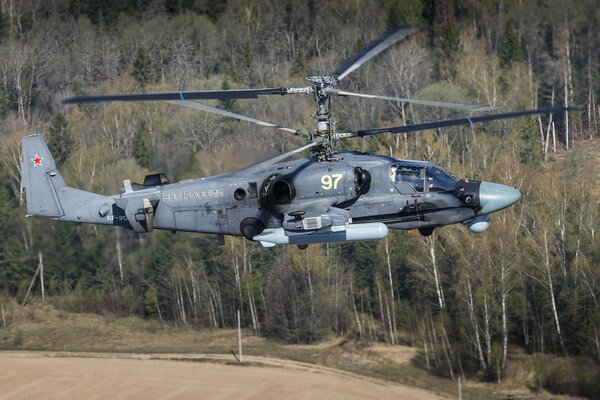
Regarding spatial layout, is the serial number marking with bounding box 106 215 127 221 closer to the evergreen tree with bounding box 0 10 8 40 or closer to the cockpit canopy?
the cockpit canopy

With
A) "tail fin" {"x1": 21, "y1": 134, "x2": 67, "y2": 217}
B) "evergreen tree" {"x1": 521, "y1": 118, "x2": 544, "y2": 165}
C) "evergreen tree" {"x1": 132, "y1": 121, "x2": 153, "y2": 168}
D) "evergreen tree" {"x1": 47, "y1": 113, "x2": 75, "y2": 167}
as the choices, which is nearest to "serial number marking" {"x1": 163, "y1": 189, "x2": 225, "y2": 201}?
"tail fin" {"x1": 21, "y1": 134, "x2": 67, "y2": 217}

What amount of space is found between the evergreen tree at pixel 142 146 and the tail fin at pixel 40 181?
977 inches

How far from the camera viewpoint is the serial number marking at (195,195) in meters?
40.1

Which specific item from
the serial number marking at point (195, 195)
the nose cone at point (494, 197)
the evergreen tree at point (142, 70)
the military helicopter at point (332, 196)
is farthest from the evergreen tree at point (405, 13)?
the nose cone at point (494, 197)

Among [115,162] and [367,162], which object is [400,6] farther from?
[367,162]

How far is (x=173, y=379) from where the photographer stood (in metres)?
62.3

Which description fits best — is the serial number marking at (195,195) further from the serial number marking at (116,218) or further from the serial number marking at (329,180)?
the serial number marking at (329,180)

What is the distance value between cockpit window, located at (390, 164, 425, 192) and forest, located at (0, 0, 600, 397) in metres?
4.24

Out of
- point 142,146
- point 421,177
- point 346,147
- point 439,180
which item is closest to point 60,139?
point 142,146

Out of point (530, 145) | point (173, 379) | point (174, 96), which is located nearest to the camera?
point (174, 96)

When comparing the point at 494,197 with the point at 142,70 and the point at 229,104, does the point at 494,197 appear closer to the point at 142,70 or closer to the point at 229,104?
the point at 229,104

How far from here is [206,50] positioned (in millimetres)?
106000

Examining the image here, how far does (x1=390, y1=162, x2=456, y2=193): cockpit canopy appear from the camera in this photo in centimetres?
3922

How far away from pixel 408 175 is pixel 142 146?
40593 millimetres
